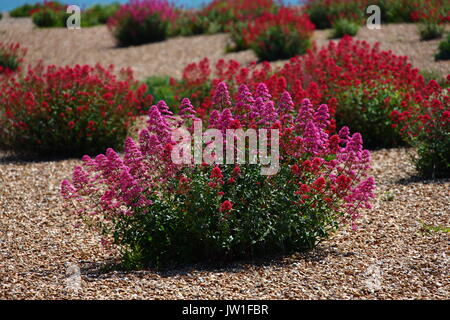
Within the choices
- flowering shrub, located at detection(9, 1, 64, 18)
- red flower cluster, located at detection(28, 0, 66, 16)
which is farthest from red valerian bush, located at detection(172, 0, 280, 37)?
flowering shrub, located at detection(9, 1, 64, 18)

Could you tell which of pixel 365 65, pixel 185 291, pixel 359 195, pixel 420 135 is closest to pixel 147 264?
pixel 185 291

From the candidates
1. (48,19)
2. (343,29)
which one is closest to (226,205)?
(343,29)

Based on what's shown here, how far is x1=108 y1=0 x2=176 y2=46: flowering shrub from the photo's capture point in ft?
65.8

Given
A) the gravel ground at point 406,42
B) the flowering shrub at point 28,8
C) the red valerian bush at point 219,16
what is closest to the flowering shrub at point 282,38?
the gravel ground at point 406,42

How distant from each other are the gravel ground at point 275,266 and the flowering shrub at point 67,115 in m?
2.27

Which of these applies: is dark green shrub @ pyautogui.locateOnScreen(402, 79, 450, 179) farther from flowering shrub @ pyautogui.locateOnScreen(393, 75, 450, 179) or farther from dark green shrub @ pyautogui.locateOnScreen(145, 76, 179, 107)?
dark green shrub @ pyautogui.locateOnScreen(145, 76, 179, 107)

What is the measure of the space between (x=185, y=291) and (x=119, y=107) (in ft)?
17.1

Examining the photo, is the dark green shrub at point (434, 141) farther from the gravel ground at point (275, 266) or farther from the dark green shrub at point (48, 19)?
the dark green shrub at point (48, 19)

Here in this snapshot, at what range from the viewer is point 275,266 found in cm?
525

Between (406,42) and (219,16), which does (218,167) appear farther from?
(219,16)

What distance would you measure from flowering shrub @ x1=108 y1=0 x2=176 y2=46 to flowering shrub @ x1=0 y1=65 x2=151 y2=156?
1034 cm
